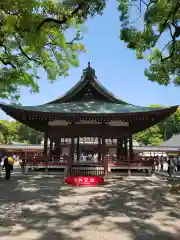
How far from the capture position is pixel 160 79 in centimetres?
1989

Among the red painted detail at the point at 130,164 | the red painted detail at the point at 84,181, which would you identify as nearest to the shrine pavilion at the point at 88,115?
Answer: the red painted detail at the point at 130,164

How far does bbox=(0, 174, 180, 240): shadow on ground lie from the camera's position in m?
7.36

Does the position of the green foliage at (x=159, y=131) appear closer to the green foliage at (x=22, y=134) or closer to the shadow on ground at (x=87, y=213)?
the green foliage at (x=22, y=134)

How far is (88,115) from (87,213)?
410 inches

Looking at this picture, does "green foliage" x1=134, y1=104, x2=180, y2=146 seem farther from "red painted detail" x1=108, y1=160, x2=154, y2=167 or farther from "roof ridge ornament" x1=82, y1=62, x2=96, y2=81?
"red painted detail" x1=108, y1=160, x2=154, y2=167

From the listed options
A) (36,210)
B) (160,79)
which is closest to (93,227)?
(36,210)

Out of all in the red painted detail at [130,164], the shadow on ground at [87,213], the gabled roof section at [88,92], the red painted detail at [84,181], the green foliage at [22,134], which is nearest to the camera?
A: the shadow on ground at [87,213]

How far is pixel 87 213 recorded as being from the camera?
963 cm

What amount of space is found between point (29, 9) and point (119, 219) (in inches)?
304

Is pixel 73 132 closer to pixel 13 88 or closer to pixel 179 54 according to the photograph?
pixel 13 88

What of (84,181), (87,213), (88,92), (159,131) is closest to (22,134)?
(159,131)

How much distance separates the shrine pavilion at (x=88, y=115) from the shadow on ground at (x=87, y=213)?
18.8 feet

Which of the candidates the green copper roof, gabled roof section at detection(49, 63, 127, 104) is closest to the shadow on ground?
the green copper roof

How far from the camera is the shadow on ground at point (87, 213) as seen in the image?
7.36 meters
